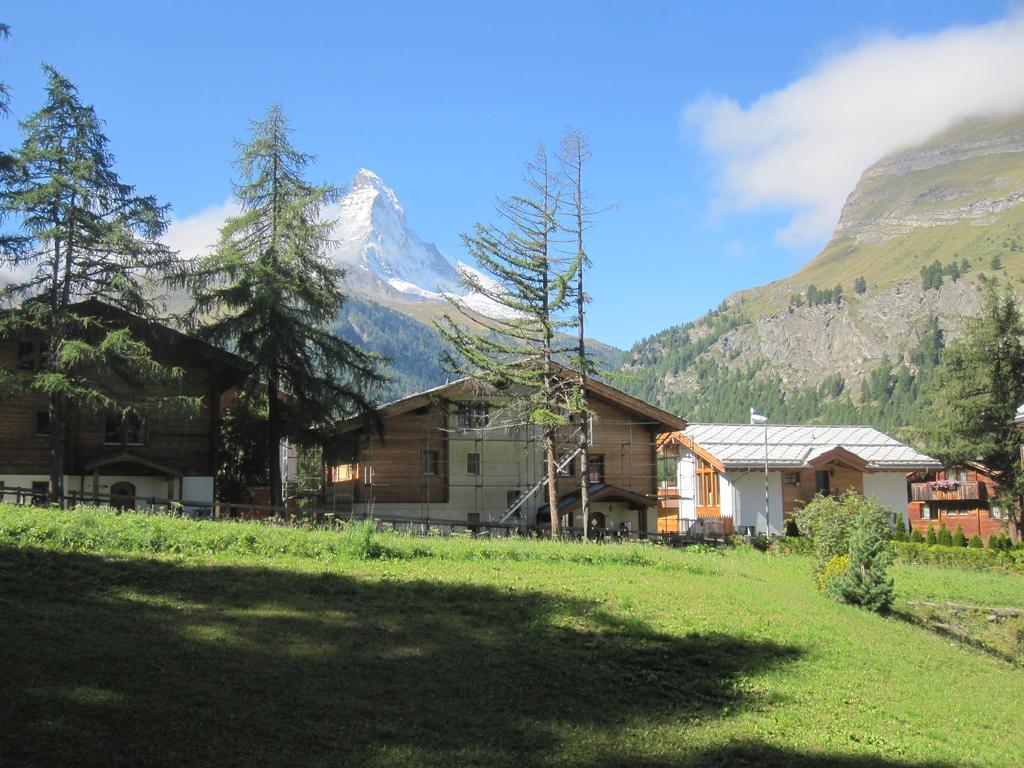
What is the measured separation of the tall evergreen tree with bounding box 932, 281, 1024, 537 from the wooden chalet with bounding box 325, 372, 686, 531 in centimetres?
1421

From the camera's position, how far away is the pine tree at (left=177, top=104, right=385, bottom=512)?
3328cm

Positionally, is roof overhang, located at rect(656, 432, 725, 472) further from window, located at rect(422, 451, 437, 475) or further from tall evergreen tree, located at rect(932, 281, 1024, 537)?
window, located at rect(422, 451, 437, 475)

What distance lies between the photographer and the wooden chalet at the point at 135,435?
3503 cm

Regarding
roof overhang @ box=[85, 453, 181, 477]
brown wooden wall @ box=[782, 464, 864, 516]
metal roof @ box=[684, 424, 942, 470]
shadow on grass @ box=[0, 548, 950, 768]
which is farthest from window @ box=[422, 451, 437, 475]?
shadow on grass @ box=[0, 548, 950, 768]

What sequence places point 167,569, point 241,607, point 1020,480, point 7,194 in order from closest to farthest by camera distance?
point 241,607 → point 167,569 → point 7,194 → point 1020,480

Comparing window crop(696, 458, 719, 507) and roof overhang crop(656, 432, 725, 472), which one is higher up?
roof overhang crop(656, 432, 725, 472)

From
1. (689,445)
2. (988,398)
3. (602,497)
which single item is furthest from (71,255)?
(988,398)

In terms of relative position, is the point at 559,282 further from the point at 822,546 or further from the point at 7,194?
the point at 7,194

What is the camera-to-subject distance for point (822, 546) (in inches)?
1066

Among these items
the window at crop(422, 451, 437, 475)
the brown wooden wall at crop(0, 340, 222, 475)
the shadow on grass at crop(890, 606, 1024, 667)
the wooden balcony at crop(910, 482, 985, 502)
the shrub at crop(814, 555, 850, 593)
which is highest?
the brown wooden wall at crop(0, 340, 222, 475)

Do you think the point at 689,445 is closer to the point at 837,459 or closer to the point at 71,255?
the point at 837,459

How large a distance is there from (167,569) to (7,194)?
19.5 meters

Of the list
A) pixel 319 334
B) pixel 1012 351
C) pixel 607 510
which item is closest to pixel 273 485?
pixel 319 334

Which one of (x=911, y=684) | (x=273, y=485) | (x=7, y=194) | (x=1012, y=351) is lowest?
(x=911, y=684)
